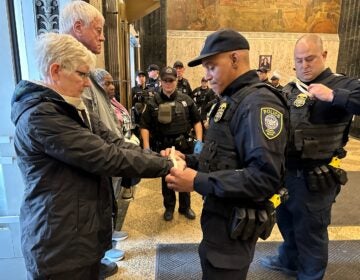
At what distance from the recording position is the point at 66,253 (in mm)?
1354

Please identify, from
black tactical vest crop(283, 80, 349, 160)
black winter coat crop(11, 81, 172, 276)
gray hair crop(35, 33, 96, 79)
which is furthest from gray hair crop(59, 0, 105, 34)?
black tactical vest crop(283, 80, 349, 160)

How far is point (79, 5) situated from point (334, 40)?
34.6 feet

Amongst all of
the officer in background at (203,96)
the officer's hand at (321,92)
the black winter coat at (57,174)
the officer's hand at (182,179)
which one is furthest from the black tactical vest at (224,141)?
the officer in background at (203,96)

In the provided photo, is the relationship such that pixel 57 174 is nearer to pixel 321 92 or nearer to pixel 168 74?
pixel 321 92

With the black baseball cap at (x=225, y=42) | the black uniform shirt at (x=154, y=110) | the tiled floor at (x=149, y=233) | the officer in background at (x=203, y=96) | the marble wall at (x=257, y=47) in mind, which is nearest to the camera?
the black baseball cap at (x=225, y=42)

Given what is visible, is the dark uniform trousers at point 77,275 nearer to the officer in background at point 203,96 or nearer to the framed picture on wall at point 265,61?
the officer in background at point 203,96

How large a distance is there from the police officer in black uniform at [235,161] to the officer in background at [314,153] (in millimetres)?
736

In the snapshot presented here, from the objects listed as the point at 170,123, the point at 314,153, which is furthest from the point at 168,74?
the point at 314,153

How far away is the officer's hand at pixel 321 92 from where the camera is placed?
1.94 metres

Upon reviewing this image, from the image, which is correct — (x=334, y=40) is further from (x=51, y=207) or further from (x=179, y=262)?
(x=51, y=207)

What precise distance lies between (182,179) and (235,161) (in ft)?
0.89

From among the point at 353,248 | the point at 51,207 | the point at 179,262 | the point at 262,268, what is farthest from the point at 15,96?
the point at 353,248

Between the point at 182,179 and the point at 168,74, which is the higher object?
the point at 168,74

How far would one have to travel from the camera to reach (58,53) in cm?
129
